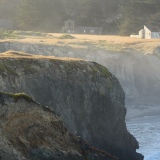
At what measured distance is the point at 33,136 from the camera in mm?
15875

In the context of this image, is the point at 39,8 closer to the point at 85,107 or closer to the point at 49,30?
the point at 49,30

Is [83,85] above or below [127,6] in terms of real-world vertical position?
below

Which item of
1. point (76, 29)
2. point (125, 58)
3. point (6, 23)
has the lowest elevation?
point (125, 58)

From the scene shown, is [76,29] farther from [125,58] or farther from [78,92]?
[78,92]

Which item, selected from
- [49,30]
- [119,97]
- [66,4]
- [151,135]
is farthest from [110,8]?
[119,97]

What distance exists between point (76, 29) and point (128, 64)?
41505 mm

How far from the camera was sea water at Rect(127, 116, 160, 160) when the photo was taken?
140 feet

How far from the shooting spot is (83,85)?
3481 cm

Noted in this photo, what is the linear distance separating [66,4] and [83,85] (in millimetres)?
85703

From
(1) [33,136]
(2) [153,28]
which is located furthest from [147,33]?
(1) [33,136]

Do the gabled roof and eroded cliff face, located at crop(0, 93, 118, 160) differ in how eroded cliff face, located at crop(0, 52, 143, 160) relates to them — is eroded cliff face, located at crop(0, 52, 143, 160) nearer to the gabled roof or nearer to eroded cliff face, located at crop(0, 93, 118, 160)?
eroded cliff face, located at crop(0, 93, 118, 160)

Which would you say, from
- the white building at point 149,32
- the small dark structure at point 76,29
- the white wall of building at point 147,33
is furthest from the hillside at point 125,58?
the small dark structure at point 76,29

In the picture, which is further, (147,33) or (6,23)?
(6,23)

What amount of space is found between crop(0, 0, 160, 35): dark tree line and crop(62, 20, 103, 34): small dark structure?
267 centimetres
